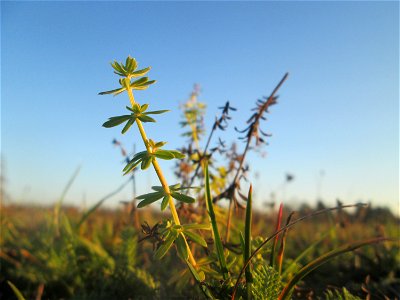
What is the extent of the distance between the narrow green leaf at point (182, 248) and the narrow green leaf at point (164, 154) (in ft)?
0.89

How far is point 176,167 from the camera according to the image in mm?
2369

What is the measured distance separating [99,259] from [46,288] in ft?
1.17

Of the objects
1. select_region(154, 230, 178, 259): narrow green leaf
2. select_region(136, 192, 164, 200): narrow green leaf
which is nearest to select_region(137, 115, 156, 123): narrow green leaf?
select_region(136, 192, 164, 200): narrow green leaf

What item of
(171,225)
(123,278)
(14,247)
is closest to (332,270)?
(123,278)

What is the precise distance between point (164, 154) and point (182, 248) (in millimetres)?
312

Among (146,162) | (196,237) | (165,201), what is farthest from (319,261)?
(146,162)

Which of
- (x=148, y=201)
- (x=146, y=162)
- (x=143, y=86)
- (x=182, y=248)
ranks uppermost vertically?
(x=143, y=86)

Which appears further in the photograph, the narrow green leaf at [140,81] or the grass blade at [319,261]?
the narrow green leaf at [140,81]

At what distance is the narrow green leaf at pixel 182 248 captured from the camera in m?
1.22

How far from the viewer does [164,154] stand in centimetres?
123

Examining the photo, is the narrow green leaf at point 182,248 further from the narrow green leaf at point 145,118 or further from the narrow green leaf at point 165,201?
the narrow green leaf at point 145,118

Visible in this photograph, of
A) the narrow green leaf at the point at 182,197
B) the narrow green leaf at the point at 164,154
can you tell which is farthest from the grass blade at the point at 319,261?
the narrow green leaf at the point at 164,154

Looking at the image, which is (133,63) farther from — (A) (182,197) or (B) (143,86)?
(A) (182,197)

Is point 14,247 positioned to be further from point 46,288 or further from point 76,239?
point 46,288
